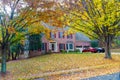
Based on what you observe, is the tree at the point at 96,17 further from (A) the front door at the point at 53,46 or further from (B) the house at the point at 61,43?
(A) the front door at the point at 53,46

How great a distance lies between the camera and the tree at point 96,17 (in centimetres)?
2738

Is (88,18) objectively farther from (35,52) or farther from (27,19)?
(35,52)

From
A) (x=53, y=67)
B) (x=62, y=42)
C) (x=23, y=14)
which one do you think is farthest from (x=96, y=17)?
(x=62, y=42)

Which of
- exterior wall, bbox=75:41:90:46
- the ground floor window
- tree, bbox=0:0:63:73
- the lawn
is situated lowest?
the lawn

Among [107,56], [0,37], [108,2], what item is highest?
[108,2]

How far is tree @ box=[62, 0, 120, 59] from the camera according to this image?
1078 inches

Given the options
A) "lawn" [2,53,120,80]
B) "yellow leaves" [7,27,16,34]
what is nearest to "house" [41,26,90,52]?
"lawn" [2,53,120,80]

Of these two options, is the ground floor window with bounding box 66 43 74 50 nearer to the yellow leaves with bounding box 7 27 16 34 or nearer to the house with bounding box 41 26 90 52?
the house with bounding box 41 26 90 52

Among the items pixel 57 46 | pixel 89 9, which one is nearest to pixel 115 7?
pixel 89 9

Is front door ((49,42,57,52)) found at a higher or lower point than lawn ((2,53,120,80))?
higher

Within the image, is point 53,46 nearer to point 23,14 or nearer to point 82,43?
point 82,43

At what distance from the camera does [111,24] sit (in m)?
28.2

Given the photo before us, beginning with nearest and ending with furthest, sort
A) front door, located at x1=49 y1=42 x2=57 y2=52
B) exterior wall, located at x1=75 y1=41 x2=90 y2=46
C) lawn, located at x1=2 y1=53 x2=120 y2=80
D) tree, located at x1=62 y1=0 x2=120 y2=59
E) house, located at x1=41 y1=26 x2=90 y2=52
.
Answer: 1. lawn, located at x1=2 y1=53 x2=120 y2=80
2. tree, located at x1=62 y1=0 x2=120 y2=59
3. house, located at x1=41 y1=26 x2=90 y2=52
4. front door, located at x1=49 y1=42 x2=57 y2=52
5. exterior wall, located at x1=75 y1=41 x2=90 y2=46

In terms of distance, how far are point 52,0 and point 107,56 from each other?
1146cm
